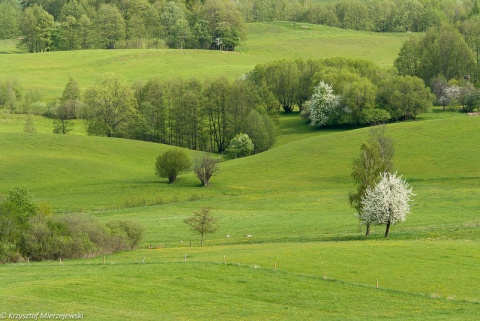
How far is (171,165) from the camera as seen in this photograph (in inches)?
3575

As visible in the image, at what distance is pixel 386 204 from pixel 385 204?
0.07 meters

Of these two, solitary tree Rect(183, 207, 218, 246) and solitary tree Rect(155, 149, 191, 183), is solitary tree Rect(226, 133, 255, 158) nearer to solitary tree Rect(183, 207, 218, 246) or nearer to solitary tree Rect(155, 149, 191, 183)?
solitary tree Rect(155, 149, 191, 183)

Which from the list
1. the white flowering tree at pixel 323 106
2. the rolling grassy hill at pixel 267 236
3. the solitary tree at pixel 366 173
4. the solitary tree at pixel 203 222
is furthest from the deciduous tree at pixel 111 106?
Answer: the solitary tree at pixel 366 173

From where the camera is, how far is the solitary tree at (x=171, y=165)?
90.8 m

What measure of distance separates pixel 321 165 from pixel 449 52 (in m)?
67.4

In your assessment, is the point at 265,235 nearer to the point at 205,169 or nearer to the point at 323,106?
the point at 205,169

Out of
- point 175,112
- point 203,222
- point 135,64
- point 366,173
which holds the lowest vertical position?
point 203,222

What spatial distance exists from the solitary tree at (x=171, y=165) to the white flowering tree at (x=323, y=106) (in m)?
41.0

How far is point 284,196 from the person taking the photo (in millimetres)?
82688

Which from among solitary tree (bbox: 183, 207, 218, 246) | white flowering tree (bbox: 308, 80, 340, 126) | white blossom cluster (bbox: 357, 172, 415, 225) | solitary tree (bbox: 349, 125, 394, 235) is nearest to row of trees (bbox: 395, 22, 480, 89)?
white flowering tree (bbox: 308, 80, 340, 126)

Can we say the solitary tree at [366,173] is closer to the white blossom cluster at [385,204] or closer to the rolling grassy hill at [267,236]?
the white blossom cluster at [385,204]

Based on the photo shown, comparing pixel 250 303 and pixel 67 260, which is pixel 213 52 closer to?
pixel 67 260

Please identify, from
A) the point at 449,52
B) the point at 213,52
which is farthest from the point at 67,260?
the point at 213,52

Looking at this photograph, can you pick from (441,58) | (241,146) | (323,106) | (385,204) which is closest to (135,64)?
(323,106)
